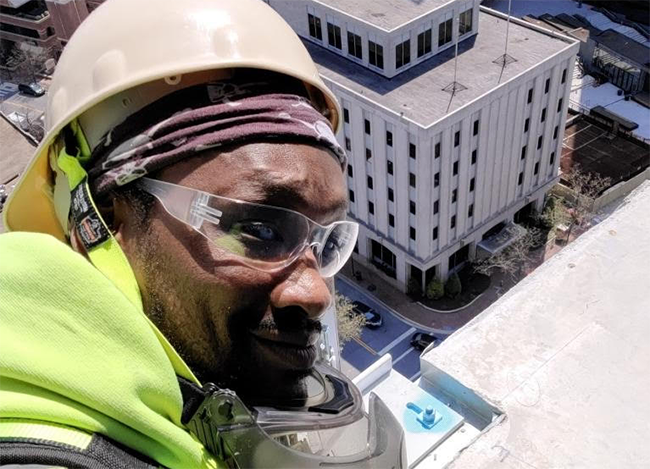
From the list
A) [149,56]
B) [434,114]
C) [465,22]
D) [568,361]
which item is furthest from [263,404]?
[465,22]

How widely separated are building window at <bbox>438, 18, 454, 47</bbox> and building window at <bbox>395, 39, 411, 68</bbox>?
1.53 meters

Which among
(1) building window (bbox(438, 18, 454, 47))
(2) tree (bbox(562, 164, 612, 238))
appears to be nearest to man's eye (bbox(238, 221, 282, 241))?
(1) building window (bbox(438, 18, 454, 47))

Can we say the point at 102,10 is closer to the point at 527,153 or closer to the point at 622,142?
the point at 527,153

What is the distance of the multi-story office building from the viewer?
74.5 feet

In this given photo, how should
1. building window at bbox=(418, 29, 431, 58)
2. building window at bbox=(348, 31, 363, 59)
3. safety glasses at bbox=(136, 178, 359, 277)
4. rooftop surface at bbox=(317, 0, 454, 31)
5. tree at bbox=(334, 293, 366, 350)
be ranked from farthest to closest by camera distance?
building window at bbox=(348, 31, 363, 59), building window at bbox=(418, 29, 431, 58), rooftop surface at bbox=(317, 0, 454, 31), tree at bbox=(334, 293, 366, 350), safety glasses at bbox=(136, 178, 359, 277)

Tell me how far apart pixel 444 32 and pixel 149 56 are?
926 inches

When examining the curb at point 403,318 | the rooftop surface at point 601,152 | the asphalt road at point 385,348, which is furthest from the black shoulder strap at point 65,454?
the rooftop surface at point 601,152

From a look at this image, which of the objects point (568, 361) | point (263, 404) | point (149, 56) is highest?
point (149, 56)

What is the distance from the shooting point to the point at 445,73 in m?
24.2

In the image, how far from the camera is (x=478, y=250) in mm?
27359

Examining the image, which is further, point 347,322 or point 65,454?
point 347,322

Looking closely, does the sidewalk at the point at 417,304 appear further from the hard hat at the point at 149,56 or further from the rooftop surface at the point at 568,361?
the hard hat at the point at 149,56

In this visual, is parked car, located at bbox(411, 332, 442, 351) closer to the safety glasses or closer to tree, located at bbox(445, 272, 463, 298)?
tree, located at bbox(445, 272, 463, 298)

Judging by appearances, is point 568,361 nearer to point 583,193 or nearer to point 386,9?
point 386,9
